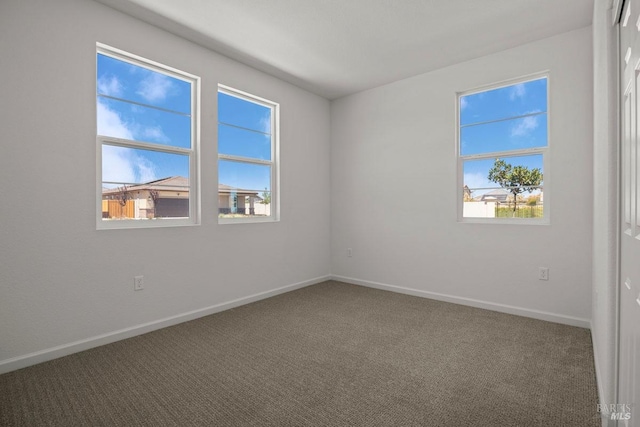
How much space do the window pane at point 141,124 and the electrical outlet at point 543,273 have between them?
379 centimetres

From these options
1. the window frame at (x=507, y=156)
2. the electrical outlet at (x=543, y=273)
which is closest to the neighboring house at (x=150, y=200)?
the window frame at (x=507, y=156)

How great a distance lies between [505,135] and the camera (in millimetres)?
3559

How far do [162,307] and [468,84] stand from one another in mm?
4001

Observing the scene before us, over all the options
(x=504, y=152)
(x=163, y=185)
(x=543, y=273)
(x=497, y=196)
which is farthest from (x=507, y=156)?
(x=163, y=185)

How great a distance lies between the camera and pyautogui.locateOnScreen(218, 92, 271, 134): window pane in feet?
12.4

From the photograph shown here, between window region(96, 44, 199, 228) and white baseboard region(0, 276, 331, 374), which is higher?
window region(96, 44, 199, 228)

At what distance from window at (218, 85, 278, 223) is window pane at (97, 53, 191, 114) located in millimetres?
466

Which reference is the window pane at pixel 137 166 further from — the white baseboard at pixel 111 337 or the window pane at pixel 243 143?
the white baseboard at pixel 111 337

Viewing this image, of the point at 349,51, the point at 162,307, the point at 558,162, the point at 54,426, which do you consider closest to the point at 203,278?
the point at 162,307

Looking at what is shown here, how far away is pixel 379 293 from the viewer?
4309 mm

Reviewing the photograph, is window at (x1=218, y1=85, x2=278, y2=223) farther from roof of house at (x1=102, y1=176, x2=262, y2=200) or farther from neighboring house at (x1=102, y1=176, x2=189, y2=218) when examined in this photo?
neighboring house at (x1=102, y1=176, x2=189, y2=218)

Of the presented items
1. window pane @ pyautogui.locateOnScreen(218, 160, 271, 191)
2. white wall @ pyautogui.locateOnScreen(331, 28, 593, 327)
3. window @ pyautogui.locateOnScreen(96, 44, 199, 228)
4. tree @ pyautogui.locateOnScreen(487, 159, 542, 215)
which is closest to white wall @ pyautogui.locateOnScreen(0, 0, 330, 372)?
window @ pyautogui.locateOnScreen(96, 44, 199, 228)

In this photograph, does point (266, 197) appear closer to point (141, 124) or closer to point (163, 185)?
point (163, 185)

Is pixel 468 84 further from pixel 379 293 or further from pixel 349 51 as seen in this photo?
pixel 379 293
